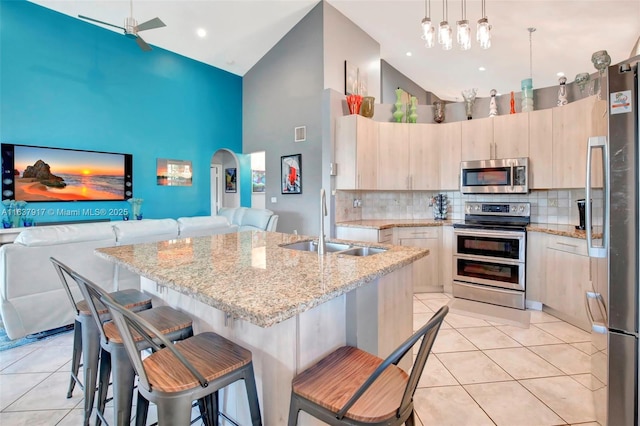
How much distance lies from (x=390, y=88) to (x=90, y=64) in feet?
19.4

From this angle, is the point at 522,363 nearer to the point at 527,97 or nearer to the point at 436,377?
the point at 436,377

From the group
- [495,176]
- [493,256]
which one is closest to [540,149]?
[495,176]

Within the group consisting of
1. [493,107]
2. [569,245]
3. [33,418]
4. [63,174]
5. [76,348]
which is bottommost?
[33,418]

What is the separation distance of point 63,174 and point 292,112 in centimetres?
398

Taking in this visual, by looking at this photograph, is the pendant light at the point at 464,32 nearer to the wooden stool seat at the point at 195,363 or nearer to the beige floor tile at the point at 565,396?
the beige floor tile at the point at 565,396

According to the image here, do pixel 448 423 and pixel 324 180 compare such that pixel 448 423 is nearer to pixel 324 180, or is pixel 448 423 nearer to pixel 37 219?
pixel 324 180

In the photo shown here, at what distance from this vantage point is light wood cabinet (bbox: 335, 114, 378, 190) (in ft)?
13.1

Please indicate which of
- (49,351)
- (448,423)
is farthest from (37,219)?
(448,423)

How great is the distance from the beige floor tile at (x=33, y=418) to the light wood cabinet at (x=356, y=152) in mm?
3299

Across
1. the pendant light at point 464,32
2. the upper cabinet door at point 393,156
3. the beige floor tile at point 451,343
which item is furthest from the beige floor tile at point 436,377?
the pendant light at point 464,32

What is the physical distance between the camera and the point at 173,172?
6.43m

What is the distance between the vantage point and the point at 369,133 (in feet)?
13.4

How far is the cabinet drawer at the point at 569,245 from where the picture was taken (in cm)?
286

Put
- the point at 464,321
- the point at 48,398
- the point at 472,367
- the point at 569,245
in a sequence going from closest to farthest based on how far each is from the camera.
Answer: the point at 48,398
the point at 472,367
the point at 569,245
the point at 464,321
